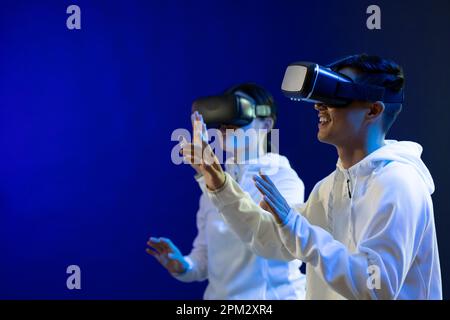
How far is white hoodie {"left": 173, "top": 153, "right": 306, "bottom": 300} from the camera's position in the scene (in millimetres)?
2434

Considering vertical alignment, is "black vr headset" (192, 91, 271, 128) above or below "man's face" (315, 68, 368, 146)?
above

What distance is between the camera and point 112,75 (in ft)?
10.1

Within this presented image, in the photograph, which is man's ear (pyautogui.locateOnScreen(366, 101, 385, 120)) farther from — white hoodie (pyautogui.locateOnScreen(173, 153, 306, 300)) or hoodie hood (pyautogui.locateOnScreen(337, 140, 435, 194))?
white hoodie (pyautogui.locateOnScreen(173, 153, 306, 300))

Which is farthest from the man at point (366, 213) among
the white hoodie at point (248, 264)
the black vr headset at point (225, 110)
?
the black vr headset at point (225, 110)

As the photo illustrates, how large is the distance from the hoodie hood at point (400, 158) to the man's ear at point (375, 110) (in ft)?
0.26

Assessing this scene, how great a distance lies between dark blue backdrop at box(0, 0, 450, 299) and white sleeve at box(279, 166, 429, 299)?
1.22m

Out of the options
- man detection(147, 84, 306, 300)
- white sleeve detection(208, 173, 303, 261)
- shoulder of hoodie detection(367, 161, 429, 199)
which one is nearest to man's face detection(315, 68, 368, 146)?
shoulder of hoodie detection(367, 161, 429, 199)

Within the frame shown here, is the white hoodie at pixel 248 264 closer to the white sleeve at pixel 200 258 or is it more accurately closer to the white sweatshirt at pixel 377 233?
the white sleeve at pixel 200 258

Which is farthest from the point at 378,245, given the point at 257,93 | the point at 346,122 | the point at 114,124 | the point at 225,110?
the point at 114,124

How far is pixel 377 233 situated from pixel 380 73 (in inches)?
16.6

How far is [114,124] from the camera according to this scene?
10.2 feet

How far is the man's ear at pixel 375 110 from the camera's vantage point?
1.69 meters

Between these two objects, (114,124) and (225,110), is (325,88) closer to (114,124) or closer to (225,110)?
(225,110)
